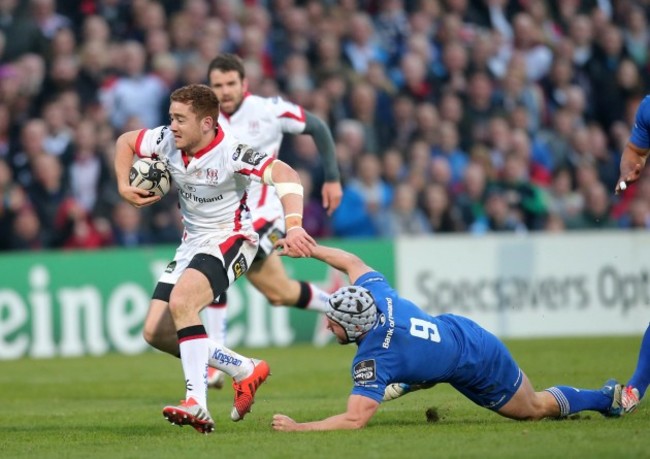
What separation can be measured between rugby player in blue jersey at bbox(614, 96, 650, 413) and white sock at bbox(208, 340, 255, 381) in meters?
2.67

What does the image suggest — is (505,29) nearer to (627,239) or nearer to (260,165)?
(627,239)

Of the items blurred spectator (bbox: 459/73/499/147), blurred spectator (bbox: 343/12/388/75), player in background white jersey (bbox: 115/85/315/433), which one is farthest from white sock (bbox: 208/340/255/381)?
blurred spectator (bbox: 459/73/499/147)

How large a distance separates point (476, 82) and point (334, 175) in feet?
29.6

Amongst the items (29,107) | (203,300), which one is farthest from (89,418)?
(29,107)

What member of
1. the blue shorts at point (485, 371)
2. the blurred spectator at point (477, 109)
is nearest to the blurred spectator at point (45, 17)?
the blurred spectator at point (477, 109)

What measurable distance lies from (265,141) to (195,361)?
12.2 feet

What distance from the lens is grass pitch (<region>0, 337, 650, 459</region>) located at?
734 cm

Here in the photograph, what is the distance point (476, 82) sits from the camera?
2000 cm

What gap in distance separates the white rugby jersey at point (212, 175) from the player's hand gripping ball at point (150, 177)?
0.10 meters

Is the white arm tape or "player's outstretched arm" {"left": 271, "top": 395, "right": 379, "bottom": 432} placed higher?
the white arm tape

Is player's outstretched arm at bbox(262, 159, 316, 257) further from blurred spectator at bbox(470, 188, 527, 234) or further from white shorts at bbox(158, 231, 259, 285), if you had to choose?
blurred spectator at bbox(470, 188, 527, 234)

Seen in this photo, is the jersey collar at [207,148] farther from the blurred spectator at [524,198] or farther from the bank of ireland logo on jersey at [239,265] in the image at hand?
the blurred spectator at [524,198]

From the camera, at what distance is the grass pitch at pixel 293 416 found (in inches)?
289

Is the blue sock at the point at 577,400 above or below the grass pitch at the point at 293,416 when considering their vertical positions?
above
